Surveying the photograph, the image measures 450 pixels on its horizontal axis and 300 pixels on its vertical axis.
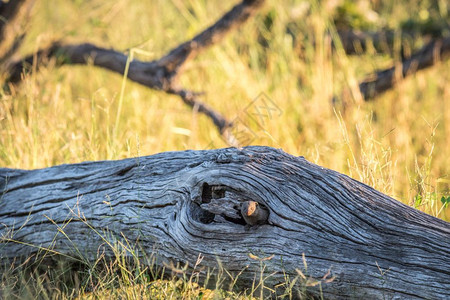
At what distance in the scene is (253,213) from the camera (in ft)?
5.70

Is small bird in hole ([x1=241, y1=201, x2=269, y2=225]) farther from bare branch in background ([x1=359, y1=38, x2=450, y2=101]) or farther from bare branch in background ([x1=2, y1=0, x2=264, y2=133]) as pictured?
bare branch in background ([x1=359, y1=38, x2=450, y2=101])

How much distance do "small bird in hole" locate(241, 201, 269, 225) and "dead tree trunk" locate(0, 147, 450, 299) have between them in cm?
2

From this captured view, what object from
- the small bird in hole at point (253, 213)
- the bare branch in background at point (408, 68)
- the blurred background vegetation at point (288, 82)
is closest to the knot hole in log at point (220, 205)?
the small bird in hole at point (253, 213)

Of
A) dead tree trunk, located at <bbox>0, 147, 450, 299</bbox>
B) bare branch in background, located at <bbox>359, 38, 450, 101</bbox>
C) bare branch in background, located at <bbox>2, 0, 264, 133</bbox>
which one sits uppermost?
bare branch in background, located at <bbox>359, 38, 450, 101</bbox>

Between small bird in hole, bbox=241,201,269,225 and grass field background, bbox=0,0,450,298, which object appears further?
grass field background, bbox=0,0,450,298

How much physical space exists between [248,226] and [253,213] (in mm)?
87

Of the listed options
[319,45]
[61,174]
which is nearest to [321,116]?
[319,45]

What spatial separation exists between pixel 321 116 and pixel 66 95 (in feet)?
8.49

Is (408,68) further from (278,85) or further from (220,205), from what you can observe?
(220,205)

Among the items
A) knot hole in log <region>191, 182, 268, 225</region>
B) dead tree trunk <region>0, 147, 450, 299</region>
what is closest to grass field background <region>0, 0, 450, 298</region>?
dead tree trunk <region>0, 147, 450, 299</region>

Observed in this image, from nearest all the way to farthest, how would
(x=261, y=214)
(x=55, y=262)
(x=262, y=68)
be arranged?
1. (x=261, y=214)
2. (x=55, y=262)
3. (x=262, y=68)

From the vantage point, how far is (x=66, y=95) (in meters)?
4.89

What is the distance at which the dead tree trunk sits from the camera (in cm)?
162

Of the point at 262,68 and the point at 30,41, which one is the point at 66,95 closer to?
the point at 30,41
